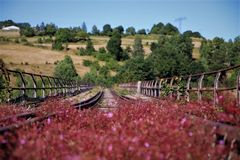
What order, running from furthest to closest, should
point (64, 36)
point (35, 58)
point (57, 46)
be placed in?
point (64, 36), point (57, 46), point (35, 58)

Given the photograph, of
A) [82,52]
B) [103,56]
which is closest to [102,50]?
[103,56]

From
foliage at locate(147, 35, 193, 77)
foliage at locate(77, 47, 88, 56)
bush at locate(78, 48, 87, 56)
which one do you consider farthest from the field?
foliage at locate(147, 35, 193, 77)

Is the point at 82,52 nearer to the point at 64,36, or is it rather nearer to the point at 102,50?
the point at 102,50

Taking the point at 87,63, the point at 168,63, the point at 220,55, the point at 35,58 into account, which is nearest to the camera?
the point at 168,63

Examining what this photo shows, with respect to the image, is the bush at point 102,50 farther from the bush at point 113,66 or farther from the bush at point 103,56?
the bush at point 113,66

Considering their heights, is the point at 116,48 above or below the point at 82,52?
above

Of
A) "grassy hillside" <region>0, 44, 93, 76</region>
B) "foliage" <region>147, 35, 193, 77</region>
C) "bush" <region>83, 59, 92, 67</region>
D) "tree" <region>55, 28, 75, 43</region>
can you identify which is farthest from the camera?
"tree" <region>55, 28, 75, 43</region>

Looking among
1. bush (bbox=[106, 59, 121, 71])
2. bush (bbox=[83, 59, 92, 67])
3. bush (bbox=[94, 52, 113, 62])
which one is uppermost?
bush (bbox=[94, 52, 113, 62])

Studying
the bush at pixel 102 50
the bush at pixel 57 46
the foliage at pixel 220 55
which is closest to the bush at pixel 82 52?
the bush at pixel 57 46

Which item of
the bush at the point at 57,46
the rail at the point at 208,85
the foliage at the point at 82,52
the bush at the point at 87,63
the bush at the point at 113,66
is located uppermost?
the rail at the point at 208,85

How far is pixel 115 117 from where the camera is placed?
359 inches

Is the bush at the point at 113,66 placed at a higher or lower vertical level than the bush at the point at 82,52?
lower

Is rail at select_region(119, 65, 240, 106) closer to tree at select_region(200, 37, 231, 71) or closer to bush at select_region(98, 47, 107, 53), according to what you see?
tree at select_region(200, 37, 231, 71)

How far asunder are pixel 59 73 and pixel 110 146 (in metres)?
107
